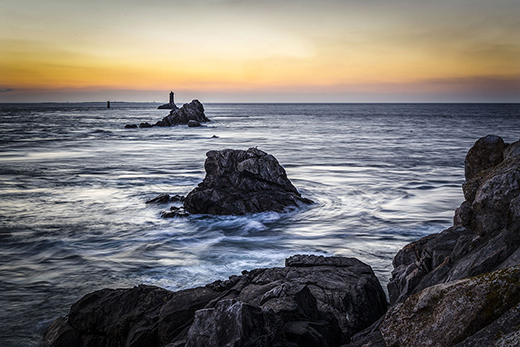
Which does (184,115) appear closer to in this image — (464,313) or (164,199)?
(164,199)

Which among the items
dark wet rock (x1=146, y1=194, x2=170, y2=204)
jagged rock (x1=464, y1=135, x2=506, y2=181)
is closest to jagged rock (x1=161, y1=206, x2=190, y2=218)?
dark wet rock (x1=146, y1=194, x2=170, y2=204)

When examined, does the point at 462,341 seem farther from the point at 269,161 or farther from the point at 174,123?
the point at 174,123

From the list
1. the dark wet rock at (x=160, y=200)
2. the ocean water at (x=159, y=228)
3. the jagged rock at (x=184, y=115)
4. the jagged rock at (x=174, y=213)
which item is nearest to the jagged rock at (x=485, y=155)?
the ocean water at (x=159, y=228)

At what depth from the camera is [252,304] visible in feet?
18.7

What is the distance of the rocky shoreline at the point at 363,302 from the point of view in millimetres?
3631

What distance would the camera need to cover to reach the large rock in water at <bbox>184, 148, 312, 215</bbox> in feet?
54.7

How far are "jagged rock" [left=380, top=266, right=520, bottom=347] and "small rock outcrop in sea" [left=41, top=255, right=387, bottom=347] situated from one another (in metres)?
1.80

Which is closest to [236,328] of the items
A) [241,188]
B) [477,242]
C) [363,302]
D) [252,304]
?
[252,304]

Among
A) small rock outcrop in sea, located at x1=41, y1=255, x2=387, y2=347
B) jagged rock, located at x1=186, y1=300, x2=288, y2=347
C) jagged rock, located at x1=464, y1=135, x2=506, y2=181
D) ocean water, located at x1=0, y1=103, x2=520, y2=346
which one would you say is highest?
jagged rock, located at x1=464, y1=135, x2=506, y2=181

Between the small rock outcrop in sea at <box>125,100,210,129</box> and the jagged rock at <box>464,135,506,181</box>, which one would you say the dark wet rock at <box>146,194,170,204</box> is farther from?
the small rock outcrop in sea at <box>125,100,210,129</box>

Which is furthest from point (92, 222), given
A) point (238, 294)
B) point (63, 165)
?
point (63, 165)

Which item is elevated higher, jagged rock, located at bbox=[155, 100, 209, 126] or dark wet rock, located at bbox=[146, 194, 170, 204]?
jagged rock, located at bbox=[155, 100, 209, 126]

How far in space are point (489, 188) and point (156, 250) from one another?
997cm

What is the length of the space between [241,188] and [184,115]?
72.8 m
